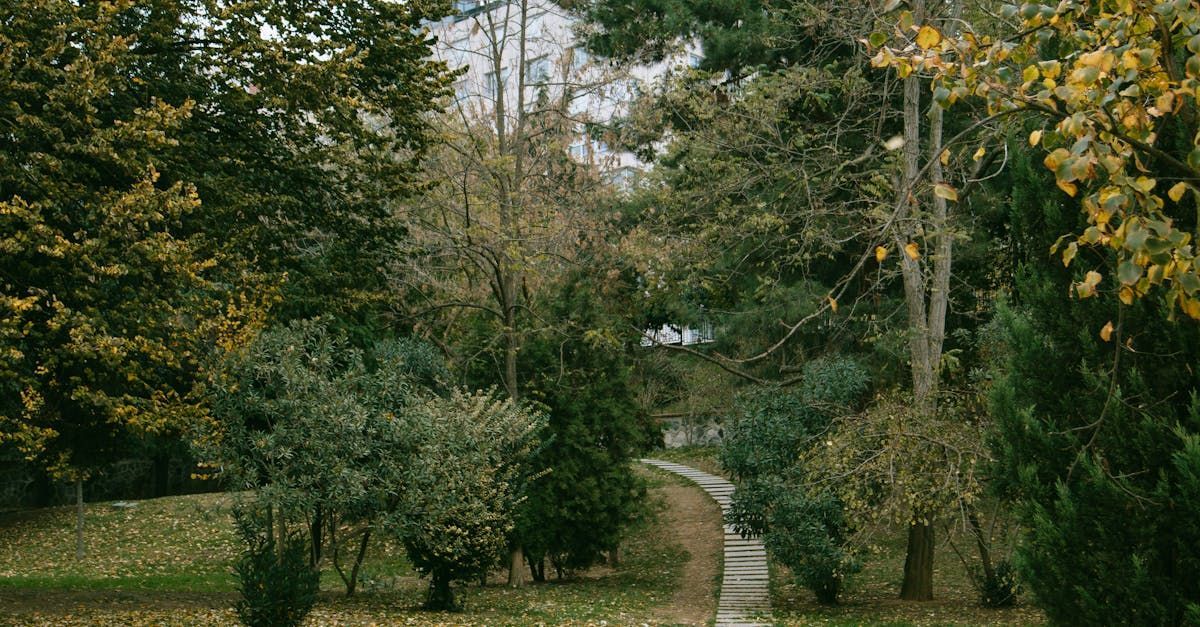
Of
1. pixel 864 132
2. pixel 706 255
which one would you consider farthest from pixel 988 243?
pixel 706 255

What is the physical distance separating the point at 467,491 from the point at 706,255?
5721 mm

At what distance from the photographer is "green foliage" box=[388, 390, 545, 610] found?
14016 millimetres

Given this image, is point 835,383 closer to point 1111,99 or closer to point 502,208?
point 502,208

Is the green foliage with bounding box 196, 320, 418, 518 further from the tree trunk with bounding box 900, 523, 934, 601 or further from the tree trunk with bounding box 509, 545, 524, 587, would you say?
the tree trunk with bounding box 900, 523, 934, 601

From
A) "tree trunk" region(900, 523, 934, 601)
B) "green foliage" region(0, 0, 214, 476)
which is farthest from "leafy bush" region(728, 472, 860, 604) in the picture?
"green foliage" region(0, 0, 214, 476)

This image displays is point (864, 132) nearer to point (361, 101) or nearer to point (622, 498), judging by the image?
point (622, 498)

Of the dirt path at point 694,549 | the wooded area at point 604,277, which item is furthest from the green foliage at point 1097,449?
the dirt path at point 694,549

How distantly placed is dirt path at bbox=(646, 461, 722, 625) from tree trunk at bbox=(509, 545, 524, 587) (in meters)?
2.96

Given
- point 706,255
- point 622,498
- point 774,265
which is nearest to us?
point 774,265

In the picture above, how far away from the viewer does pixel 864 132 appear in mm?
19016

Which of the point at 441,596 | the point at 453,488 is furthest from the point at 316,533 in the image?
the point at 453,488

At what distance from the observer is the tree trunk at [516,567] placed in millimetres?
19875

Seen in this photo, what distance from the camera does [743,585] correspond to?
63.2 feet

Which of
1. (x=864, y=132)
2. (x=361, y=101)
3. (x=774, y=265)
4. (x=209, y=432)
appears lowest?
(x=209, y=432)
